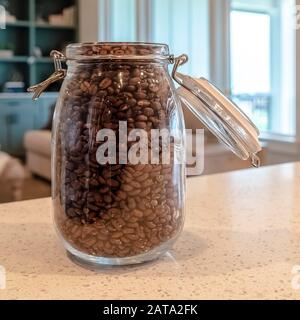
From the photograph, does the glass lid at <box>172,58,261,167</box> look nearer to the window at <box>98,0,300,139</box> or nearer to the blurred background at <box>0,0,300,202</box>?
the blurred background at <box>0,0,300,202</box>

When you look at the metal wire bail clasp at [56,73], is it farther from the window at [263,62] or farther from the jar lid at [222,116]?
the window at [263,62]

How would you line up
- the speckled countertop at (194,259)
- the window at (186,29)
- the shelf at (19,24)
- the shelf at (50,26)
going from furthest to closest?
the shelf at (50,26) → the shelf at (19,24) → the window at (186,29) → the speckled countertop at (194,259)

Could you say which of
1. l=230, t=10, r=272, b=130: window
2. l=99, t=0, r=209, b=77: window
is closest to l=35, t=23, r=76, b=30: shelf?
l=99, t=0, r=209, b=77: window

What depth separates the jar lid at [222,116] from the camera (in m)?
0.50

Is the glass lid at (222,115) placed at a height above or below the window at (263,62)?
below

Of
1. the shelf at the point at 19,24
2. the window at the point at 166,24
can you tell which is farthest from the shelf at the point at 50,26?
the window at the point at 166,24

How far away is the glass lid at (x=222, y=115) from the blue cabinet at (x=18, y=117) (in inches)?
195

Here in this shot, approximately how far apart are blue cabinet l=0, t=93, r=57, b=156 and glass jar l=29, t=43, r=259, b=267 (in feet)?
16.3

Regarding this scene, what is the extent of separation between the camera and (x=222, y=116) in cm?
51

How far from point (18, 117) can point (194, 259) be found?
514 centimetres

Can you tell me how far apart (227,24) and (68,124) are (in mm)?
4253

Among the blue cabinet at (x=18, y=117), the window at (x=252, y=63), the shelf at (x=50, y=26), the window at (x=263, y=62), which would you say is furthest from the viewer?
the shelf at (x=50, y=26)
